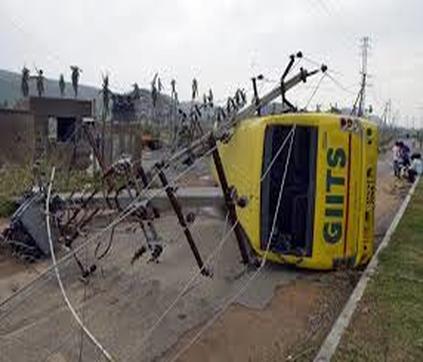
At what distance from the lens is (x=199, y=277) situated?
8.67 metres

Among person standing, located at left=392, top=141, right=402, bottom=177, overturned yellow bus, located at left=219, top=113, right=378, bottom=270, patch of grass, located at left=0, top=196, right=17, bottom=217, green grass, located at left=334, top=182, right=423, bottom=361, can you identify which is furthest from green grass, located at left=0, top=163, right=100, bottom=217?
person standing, located at left=392, top=141, right=402, bottom=177

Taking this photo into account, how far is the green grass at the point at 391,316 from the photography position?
5.69 meters

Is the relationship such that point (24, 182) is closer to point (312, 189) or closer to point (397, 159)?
point (312, 189)

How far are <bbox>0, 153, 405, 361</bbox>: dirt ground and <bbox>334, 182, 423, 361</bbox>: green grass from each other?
39cm

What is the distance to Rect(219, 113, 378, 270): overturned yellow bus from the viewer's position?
8.66 m

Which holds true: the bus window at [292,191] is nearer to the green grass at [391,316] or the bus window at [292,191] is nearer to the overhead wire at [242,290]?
the overhead wire at [242,290]

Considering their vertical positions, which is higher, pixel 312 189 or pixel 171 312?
pixel 312 189

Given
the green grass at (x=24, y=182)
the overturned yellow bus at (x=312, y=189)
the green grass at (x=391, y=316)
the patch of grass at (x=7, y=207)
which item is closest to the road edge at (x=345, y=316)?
the green grass at (x=391, y=316)

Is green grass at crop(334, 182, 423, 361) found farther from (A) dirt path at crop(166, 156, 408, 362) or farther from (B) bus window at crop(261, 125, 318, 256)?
(B) bus window at crop(261, 125, 318, 256)

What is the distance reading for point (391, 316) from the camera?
6.71 metres

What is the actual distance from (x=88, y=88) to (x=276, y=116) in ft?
199

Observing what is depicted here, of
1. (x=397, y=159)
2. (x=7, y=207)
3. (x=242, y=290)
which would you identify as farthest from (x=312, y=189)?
(x=397, y=159)

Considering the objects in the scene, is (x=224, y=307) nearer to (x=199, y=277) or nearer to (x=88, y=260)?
(x=199, y=277)

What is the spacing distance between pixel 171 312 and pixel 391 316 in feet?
7.98
